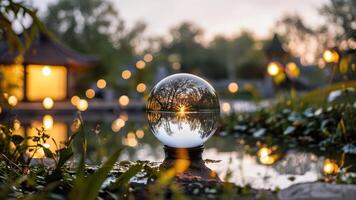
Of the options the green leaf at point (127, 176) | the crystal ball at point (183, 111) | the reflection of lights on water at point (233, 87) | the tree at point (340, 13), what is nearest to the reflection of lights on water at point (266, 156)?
the crystal ball at point (183, 111)

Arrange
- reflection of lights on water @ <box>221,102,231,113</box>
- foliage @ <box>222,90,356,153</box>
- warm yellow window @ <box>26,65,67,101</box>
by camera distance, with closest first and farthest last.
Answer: foliage @ <box>222,90,356,153</box>
reflection of lights on water @ <box>221,102,231,113</box>
warm yellow window @ <box>26,65,67,101</box>

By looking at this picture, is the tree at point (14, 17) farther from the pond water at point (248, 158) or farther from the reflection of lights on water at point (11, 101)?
the pond water at point (248, 158)

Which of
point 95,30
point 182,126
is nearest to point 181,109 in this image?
point 182,126

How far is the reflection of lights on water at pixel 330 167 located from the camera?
4152 mm

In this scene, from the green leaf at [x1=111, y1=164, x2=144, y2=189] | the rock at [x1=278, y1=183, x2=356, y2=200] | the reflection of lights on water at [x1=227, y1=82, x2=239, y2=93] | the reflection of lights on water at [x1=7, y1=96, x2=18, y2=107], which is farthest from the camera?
the reflection of lights on water at [x1=227, y1=82, x2=239, y2=93]

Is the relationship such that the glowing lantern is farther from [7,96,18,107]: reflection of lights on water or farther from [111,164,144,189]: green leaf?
[111,164,144,189]: green leaf

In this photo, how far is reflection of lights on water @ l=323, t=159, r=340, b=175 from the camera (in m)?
4.15

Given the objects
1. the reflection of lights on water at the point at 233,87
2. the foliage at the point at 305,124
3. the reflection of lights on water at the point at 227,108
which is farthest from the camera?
the reflection of lights on water at the point at 227,108

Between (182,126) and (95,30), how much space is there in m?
29.4

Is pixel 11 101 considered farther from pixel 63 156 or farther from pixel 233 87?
pixel 233 87

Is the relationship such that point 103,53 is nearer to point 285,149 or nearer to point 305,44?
point 305,44

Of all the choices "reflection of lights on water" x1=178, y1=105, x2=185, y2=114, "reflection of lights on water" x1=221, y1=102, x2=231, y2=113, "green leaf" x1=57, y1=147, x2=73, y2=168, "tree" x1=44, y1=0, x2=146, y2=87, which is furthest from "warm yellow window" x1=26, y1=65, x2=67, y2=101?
"green leaf" x1=57, y1=147, x2=73, y2=168

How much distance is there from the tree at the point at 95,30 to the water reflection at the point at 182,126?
25032mm

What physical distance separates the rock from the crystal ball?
1.46 m
